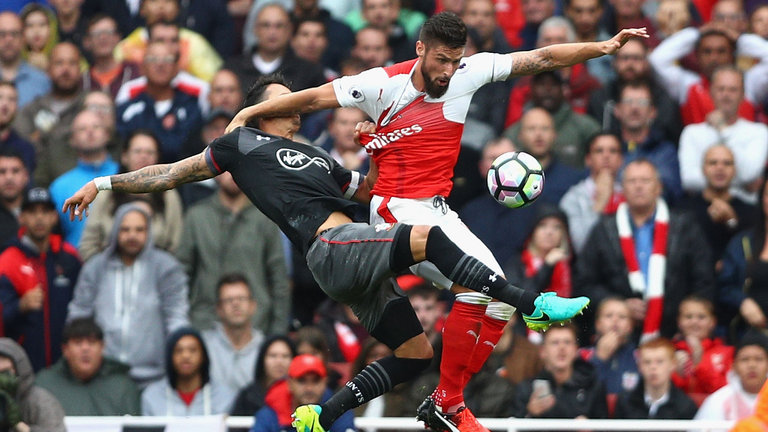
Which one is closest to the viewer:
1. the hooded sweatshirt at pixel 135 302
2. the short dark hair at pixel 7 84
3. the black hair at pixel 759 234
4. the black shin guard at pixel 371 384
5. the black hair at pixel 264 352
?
the black shin guard at pixel 371 384

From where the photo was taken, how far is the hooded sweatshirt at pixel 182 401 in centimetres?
1166

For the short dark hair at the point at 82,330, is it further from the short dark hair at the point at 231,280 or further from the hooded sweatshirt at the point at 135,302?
the short dark hair at the point at 231,280

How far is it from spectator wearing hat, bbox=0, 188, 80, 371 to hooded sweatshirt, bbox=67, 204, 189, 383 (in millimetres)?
237

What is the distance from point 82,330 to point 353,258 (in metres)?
3.64

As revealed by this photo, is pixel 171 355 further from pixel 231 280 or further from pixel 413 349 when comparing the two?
pixel 413 349

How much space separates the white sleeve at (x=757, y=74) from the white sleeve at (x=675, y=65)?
1.45 feet

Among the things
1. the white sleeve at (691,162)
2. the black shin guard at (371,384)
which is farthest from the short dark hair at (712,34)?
the black shin guard at (371,384)

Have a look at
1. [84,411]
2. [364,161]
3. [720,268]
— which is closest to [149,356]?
[84,411]

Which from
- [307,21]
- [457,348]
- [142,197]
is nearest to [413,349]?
[457,348]

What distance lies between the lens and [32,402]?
1095 centimetres

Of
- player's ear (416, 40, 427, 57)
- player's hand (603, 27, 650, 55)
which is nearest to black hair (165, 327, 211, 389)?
player's ear (416, 40, 427, 57)

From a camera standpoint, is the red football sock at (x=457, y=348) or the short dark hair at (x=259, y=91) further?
the short dark hair at (x=259, y=91)

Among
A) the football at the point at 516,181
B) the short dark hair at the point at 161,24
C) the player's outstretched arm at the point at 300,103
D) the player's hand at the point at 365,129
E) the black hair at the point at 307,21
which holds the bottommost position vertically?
the football at the point at 516,181

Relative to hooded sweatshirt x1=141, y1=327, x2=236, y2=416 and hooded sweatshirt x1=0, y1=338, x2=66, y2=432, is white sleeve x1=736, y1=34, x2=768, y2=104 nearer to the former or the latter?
hooded sweatshirt x1=141, y1=327, x2=236, y2=416
